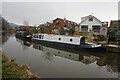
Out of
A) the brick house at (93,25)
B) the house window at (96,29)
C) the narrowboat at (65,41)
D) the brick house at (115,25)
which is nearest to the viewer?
the narrowboat at (65,41)

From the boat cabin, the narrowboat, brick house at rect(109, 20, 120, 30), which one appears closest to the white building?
brick house at rect(109, 20, 120, 30)

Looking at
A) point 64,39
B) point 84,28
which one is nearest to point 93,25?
point 84,28

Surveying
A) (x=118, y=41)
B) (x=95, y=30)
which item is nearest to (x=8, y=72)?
(x=118, y=41)

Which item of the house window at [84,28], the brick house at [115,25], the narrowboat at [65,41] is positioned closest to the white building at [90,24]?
the house window at [84,28]

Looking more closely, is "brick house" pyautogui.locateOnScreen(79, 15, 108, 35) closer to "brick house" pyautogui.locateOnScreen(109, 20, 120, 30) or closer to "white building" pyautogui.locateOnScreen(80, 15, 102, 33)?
"white building" pyautogui.locateOnScreen(80, 15, 102, 33)

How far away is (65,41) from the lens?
82.4 ft

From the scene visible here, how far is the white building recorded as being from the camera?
116 ft

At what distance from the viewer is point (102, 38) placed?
27.3m

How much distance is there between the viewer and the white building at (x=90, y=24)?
35375 millimetres

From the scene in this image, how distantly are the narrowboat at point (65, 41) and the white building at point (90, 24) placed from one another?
11840 mm

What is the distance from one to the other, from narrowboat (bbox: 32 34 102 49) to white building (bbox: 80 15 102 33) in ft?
38.8

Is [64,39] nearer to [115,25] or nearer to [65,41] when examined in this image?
[65,41]

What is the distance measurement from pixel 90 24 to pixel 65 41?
13689 mm

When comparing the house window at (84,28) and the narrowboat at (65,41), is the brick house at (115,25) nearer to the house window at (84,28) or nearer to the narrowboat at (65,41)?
the house window at (84,28)
